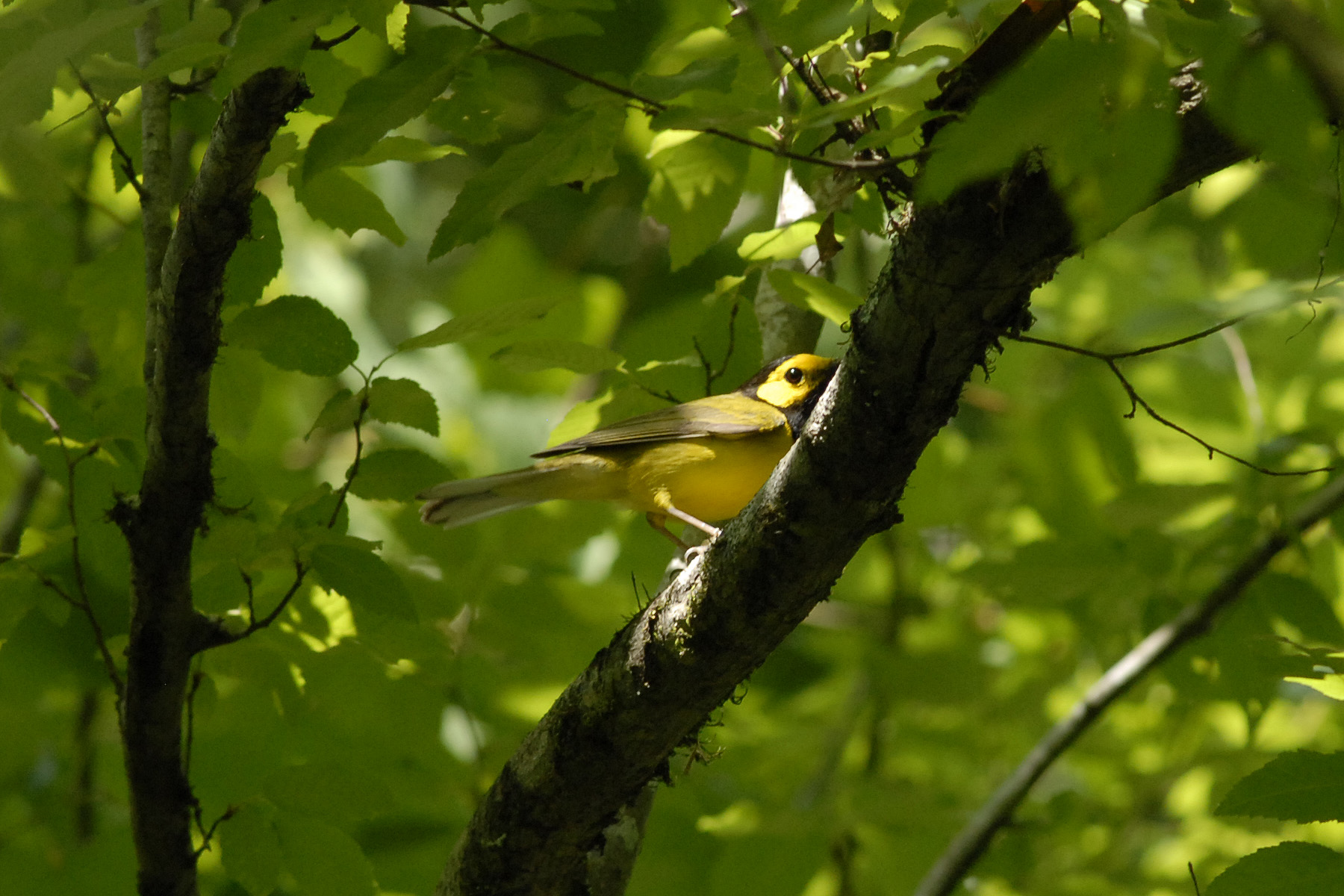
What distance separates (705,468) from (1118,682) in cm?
180

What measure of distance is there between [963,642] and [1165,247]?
3370mm

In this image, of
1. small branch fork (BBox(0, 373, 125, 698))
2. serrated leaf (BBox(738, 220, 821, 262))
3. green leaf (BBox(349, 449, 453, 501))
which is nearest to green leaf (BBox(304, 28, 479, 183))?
green leaf (BBox(349, 449, 453, 501))

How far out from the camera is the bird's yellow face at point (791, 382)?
4922mm

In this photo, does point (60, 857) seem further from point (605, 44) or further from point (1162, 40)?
point (605, 44)

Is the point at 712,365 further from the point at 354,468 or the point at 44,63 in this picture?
the point at 44,63

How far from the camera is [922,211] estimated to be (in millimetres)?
2072

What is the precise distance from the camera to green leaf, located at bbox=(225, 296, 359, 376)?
9.57 ft

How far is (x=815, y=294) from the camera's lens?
3195 mm

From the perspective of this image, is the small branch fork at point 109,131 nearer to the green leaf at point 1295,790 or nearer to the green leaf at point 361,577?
the green leaf at point 361,577

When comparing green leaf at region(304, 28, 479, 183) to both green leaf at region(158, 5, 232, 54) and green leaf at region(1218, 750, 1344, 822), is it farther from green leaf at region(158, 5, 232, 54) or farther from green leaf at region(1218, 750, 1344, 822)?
green leaf at region(1218, 750, 1344, 822)

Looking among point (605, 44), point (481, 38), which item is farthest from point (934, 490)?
point (605, 44)

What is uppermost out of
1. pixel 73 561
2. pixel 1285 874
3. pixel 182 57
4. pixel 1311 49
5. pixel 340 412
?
pixel 182 57

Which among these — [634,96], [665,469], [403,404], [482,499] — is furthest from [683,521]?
[634,96]

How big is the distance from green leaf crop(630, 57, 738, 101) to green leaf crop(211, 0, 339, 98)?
1.95ft
